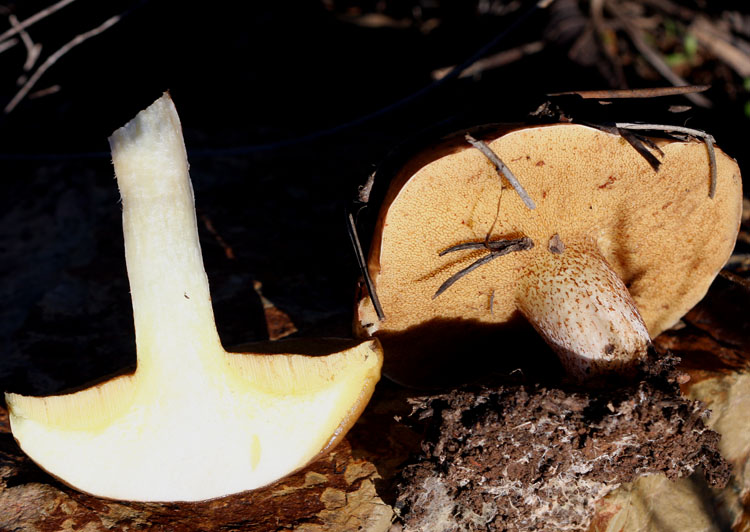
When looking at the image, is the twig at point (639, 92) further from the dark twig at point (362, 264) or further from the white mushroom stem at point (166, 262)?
the white mushroom stem at point (166, 262)

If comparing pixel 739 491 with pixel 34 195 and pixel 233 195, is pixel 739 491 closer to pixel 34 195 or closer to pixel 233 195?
pixel 233 195

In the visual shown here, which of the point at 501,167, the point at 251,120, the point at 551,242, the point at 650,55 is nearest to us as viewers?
the point at 501,167

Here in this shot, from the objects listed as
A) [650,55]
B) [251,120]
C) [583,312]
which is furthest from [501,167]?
[650,55]

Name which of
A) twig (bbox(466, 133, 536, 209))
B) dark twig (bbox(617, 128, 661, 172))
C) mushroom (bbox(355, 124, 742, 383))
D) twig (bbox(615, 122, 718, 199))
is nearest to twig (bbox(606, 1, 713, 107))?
mushroom (bbox(355, 124, 742, 383))

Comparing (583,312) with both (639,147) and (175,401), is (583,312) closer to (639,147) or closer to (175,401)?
(639,147)

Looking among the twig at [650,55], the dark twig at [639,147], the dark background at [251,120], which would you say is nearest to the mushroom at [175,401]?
the dark background at [251,120]
